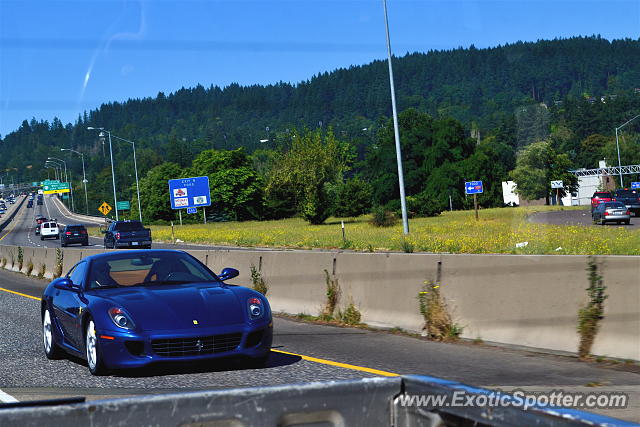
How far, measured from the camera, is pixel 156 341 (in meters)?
8.54

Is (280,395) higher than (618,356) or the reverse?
higher

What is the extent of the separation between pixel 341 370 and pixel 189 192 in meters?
66.8

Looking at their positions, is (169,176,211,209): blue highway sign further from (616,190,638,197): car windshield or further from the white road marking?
the white road marking

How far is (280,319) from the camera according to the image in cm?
1467

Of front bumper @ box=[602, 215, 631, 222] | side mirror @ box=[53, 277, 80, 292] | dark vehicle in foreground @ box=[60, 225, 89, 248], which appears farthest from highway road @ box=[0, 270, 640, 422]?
dark vehicle in foreground @ box=[60, 225, 89, 248]

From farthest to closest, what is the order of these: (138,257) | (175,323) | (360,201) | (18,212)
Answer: (18,212) → (360,201) → (138,257) → (175,323)

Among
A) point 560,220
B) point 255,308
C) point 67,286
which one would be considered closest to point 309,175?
point 560,220

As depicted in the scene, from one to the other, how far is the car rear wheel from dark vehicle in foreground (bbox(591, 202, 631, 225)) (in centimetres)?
4129

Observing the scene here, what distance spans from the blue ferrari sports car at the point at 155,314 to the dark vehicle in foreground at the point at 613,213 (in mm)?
40139

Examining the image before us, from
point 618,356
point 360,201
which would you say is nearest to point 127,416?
point 618,356

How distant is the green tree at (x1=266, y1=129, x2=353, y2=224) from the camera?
274 ft

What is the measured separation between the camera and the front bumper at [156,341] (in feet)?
27.9

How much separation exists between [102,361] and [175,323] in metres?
0.88

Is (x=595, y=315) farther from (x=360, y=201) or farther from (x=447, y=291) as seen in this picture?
(x=360, y=201)
